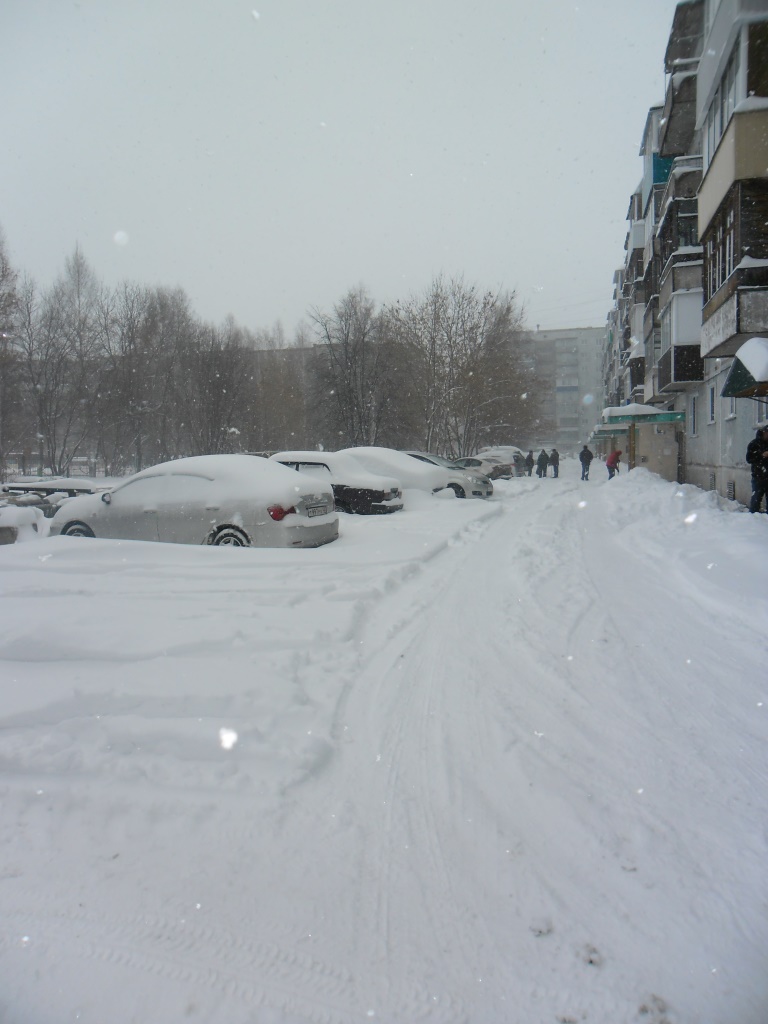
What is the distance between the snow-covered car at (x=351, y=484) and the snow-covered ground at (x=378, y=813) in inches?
319

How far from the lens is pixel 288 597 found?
20.3ft

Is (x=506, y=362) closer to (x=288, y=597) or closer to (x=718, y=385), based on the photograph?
(x=718, y=385)

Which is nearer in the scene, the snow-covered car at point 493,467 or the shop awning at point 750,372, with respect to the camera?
the shop awning at point 750,372

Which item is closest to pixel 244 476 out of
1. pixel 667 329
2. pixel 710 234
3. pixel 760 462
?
pixel 760 462

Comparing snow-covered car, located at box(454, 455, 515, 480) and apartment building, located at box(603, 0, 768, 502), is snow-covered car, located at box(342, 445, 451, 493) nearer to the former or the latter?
apartment building, located at box(603, 0, 768, 502)

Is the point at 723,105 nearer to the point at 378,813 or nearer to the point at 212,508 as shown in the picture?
the point at 212,508

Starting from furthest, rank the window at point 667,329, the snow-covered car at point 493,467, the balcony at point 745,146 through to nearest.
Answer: the snow-covered car at point 493,467
the window at point 667,329
the balcony at point 745,146

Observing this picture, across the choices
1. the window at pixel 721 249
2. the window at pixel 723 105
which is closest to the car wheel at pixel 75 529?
the window at pixel 721 249

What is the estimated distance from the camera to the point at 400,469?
17188 millimetres

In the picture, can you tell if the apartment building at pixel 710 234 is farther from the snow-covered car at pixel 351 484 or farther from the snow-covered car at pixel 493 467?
the snow-covered car at pixel 493 467

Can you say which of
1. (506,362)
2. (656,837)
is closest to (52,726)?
(656,837)

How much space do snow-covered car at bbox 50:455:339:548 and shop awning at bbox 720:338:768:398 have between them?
7.32 metres

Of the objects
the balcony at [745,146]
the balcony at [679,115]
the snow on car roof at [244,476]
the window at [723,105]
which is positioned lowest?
the snow on car roof at [244,476]

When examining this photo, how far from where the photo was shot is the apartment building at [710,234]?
13.7 m
